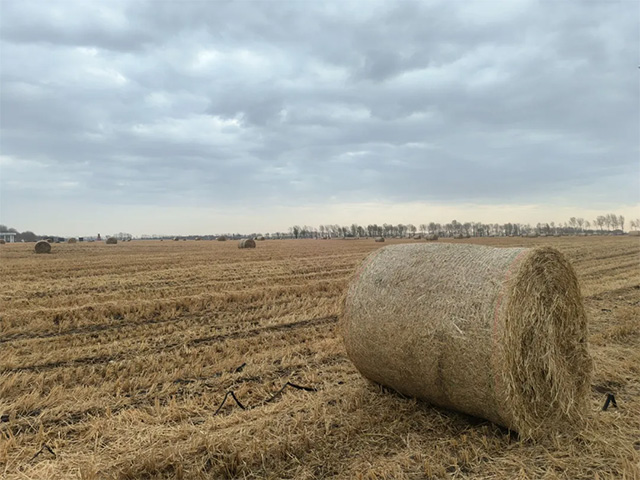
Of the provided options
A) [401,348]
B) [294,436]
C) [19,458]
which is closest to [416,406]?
[401,348]

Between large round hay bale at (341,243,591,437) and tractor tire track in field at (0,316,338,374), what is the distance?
3.37 metres

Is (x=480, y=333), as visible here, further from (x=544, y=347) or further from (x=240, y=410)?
(x=240, y=410)

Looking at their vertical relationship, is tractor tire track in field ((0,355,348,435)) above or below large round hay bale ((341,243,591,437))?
below

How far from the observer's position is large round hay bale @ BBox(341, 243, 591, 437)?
12.9 feet

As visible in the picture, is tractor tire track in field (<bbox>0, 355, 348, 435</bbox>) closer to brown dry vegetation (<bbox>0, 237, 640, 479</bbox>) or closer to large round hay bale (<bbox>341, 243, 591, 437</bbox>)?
brown dry vegetation (<bbox>0, 237, 640, 479</bbox>)

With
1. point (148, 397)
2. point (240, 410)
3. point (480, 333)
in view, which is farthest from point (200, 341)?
point (480, 333)

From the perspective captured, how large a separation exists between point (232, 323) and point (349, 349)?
439 centimetres

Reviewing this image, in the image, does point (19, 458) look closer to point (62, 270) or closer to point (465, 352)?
point (465, 352)

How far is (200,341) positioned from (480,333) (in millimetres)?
5336

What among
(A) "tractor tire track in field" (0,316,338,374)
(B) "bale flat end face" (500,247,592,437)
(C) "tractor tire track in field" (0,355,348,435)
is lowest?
(C) "tractor tire track in field" (0,355,348,435)

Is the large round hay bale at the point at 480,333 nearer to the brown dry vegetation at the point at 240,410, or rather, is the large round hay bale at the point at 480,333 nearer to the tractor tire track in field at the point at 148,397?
the brown dry vegetation at the point at 240,410

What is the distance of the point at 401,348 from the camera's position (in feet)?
14.8

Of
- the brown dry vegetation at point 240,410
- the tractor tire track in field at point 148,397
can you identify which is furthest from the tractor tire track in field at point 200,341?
the tractor tire track in field at point 148,397

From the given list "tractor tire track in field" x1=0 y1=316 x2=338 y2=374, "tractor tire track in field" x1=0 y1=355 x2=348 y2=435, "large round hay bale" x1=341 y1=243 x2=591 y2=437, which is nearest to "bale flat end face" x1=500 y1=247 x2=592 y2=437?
"large round hay bale" x1=341 y1=243 x2=591 y2=437
